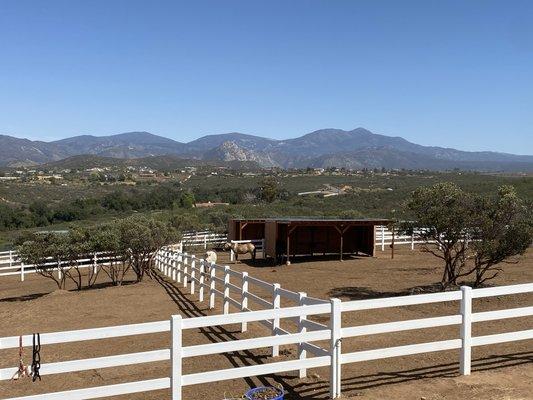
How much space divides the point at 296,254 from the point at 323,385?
21.5m

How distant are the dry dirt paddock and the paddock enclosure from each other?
5.95m

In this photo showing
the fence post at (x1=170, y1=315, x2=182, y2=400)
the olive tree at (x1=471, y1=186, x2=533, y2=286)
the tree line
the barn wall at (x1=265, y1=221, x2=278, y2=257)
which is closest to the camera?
the fence post at (x1=170, y1=315, x2=182, y2=400)

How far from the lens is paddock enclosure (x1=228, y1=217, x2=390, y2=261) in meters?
26.3

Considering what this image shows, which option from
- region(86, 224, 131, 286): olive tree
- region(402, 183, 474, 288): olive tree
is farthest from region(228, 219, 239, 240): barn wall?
region(402, 183, 474, 288): olive tree

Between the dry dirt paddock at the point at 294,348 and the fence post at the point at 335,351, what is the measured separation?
7.2 inches

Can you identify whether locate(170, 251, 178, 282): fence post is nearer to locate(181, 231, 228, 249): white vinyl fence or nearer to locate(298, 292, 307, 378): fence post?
locate(181, 231, 228, 249): white vinyl fence

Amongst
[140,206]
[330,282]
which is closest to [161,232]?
[330,282]

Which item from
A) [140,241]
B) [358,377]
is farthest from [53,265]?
[358,377]

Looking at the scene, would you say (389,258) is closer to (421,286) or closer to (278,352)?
(421,286)

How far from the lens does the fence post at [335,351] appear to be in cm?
662

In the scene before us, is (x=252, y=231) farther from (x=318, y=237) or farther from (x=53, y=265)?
(x=53, y=265)

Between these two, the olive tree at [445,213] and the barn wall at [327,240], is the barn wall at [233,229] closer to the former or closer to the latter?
the barn wall at [327,240]

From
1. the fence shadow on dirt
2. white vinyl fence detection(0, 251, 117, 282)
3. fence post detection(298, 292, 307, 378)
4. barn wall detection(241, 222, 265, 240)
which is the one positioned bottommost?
white vinyl fence detection(0, 251, 117, 282)

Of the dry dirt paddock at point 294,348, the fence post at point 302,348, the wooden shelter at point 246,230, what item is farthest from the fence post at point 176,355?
the wooden shelter at point 246,230
